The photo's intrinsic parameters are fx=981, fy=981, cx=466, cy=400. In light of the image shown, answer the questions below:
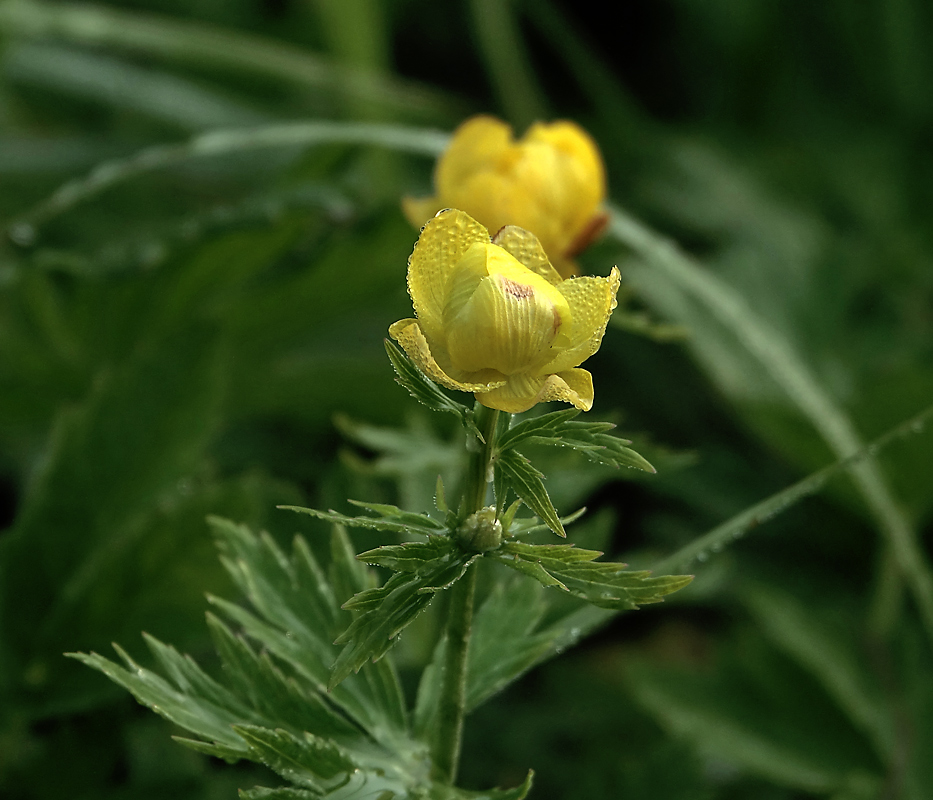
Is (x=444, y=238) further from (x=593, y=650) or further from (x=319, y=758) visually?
(x=593, y=650)

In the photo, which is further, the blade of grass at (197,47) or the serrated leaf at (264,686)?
the blade of grass at (197,47)

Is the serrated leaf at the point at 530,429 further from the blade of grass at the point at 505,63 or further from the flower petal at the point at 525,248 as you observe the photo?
the blade of grass at the point at 505,63

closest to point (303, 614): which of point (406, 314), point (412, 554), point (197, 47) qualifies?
point (412, 554)

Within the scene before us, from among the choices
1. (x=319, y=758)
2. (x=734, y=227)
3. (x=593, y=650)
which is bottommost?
(x=319, y=758)

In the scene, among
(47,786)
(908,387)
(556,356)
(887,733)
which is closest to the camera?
(556,356)

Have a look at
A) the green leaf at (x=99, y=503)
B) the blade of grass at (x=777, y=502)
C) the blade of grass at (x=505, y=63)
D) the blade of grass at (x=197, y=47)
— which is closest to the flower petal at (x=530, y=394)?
the blade of grass at (x=777, y=502)

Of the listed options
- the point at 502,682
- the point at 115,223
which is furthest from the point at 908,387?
the point at 115,223

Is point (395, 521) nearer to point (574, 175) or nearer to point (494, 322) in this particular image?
point (494, 322)
